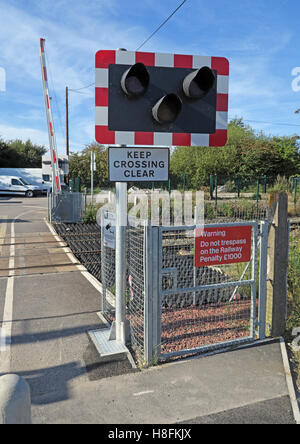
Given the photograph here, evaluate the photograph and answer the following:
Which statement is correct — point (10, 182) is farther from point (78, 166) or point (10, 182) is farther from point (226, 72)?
point (226, 72)

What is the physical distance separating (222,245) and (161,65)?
6.60ft

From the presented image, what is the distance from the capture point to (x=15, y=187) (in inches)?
1326

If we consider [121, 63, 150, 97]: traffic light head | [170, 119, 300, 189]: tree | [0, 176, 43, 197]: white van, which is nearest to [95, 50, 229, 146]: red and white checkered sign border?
[121, 63, 150, 97]: traffic light head

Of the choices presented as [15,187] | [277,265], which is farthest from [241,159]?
[277,265]

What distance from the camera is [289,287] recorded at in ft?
16.2

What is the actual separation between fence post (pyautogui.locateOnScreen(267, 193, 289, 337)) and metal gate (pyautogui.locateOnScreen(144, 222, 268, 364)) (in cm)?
10

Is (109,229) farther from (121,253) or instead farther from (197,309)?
(197,309)

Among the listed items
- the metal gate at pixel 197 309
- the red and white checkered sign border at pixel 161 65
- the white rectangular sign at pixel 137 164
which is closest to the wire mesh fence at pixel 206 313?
the metal gate at pixel 197 309

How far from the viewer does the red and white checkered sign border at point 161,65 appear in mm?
3568

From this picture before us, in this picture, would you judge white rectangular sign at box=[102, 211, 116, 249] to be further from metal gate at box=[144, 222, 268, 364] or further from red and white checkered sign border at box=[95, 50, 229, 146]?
red and white checkered sign border at box=[95, 50, 229, 146]

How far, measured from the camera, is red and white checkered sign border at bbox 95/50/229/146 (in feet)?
11.7

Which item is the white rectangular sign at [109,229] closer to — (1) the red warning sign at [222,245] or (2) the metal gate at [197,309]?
(2) the metal gate at [197,309]

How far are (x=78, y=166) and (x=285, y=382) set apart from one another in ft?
132
